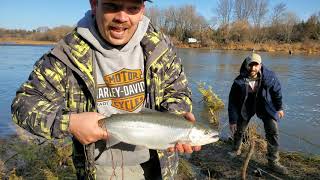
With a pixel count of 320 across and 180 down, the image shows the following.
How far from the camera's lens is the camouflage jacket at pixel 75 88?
235 centimetres

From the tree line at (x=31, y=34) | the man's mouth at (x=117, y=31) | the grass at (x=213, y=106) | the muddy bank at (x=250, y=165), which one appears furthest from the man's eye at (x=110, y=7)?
the tree line at (x=31, y=34)

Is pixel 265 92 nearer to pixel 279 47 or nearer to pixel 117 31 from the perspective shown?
pixel 117 31

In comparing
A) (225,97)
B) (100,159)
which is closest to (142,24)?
(100,159)

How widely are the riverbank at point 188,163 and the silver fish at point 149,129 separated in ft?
11.0

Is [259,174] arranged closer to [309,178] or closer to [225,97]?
[309,178]

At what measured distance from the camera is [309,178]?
23.2ft

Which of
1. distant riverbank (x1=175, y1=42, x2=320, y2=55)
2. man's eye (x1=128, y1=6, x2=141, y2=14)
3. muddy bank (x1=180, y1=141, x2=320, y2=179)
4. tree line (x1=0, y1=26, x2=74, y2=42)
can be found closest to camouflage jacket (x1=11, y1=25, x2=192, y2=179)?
man's eye (x1=128, y1=6, x2=141, y2=14)

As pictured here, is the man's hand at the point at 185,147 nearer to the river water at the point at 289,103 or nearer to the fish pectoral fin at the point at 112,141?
the fish pectoral fin at the point at 112,141

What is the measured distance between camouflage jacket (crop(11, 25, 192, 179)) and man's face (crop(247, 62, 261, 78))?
4927 millimetres

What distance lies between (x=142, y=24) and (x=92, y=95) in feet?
2.11

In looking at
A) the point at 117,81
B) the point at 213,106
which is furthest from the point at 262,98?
the point at 117,81

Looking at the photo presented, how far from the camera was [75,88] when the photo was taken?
2615mm

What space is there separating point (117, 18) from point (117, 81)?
46 cm

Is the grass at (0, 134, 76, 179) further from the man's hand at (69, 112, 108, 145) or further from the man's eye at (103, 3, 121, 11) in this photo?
the man's eye at (103, 3, 121, 11)
